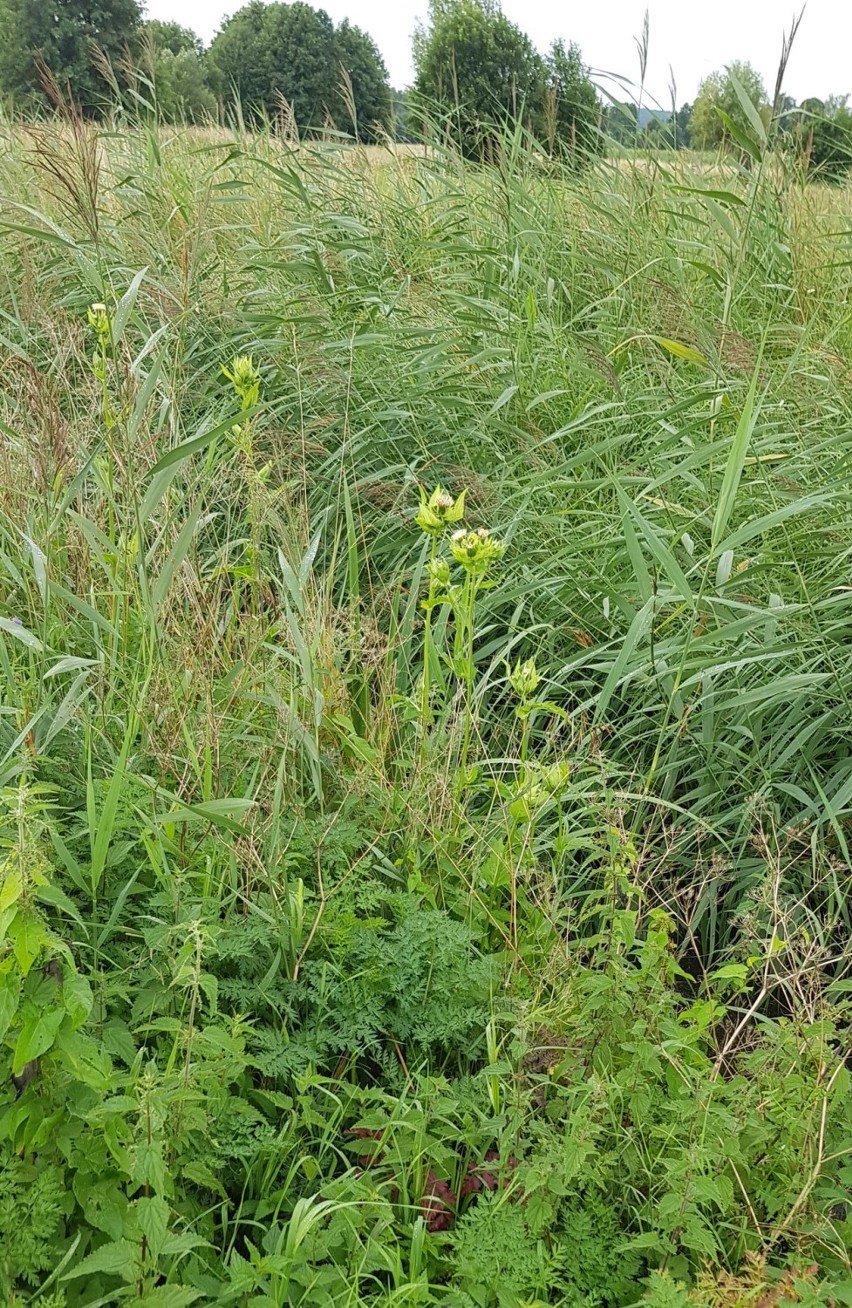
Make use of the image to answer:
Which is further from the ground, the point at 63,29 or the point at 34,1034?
the point at 63,29

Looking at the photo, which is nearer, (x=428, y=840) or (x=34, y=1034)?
(x=34, y=1034)

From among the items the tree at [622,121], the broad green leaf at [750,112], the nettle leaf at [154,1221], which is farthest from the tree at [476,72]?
the nettle leaf at [154,1221]

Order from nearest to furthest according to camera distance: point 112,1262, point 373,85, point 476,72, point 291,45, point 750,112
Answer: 1. point 112,1262
2. point 750,112
3. point 373,85
4. point 476,72
5. point 291,45

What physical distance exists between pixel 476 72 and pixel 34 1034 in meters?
14.7

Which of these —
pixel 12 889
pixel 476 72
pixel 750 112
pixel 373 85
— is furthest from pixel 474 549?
pixel 476 72

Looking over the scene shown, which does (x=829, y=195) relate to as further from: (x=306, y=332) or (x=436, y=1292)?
(x=436, y=1292)

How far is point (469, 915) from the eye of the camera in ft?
5.13

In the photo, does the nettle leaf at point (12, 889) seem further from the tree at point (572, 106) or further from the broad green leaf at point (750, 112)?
the tree at point (572, 106)

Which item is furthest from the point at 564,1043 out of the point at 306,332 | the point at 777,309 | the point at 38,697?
the point at 777,309

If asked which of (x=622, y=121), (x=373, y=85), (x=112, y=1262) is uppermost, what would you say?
(x=373, y=85)

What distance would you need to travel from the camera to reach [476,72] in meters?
13.2

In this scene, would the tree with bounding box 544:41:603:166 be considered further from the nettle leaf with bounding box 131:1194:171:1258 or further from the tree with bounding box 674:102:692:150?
the nettle leaf with bounding box 131:1194:171:1258

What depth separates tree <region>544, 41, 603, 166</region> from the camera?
373cm

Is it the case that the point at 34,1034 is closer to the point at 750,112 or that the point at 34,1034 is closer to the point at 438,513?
the point at 438,513
